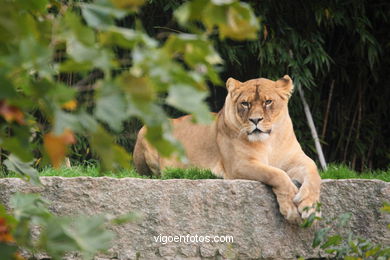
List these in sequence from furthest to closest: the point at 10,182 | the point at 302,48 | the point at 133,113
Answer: the point at 302,48 < the point at 10,182 < the point at 133,113

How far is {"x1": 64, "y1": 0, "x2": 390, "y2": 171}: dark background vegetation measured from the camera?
564cm

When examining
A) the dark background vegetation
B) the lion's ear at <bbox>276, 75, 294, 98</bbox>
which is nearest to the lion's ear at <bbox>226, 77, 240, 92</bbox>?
the lion's ear at <bbox>276, 75, 294, 98</bbox>

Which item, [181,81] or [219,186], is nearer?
[181,81]

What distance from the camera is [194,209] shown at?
3619 millimetres

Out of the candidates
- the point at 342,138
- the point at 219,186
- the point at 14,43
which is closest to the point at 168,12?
the point at 342,138

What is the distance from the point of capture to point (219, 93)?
6.12 metres

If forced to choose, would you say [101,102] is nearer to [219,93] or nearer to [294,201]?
[294,201]

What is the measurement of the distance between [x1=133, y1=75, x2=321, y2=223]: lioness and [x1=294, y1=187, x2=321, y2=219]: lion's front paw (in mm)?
12

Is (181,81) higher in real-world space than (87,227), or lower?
higher

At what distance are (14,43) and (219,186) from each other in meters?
2.77

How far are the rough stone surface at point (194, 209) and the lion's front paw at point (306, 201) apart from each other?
0.44 ft

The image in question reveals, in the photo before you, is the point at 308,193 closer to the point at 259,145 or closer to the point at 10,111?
the point at 259,145

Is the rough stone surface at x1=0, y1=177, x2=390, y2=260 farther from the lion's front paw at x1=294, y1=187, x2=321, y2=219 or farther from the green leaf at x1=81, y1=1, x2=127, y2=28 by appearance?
the green leaf at x1=81, y1=1, x2=127, y2=28

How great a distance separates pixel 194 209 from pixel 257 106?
794mm
